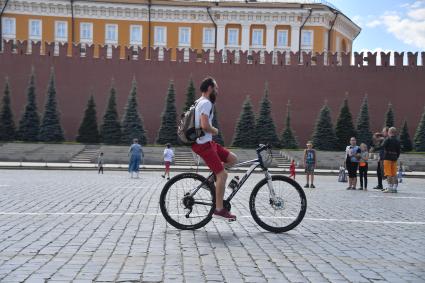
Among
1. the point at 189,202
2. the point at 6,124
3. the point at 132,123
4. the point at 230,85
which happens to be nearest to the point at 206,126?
the point at 189,202

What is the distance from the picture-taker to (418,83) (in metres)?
37.2

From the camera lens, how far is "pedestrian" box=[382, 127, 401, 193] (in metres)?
13.6

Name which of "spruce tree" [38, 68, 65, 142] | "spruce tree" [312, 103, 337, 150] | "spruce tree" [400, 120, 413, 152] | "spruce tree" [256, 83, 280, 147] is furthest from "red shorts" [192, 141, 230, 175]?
"spruce tree" [400, 120, 413, 152]

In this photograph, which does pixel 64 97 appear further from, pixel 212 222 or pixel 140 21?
pixel 212 222

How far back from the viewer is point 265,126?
37031mm

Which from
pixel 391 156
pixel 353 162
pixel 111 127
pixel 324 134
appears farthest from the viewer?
pixel 111 127

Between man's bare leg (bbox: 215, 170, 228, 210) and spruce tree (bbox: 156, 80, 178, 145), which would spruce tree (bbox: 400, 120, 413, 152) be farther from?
man's bare leg (bbox: 215, 170, 228, 210)

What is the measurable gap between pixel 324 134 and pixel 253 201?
3093 cm

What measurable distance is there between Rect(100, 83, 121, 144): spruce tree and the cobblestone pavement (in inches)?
1123

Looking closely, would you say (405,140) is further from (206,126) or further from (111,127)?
(206,126)

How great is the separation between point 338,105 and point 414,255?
3314 cm

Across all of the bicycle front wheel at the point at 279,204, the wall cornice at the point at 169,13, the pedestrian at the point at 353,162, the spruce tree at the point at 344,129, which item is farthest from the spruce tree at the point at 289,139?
the bicycle front wheel at the point at 279,204

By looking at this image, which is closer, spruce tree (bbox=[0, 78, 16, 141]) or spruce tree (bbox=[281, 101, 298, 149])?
spruce tree (bbox=[0, 78, 16, 141])

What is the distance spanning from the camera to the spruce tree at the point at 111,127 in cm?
3653
